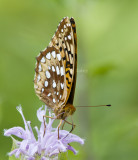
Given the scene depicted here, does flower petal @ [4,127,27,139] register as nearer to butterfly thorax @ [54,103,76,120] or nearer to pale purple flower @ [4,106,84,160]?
pale purple flower @ [4,106,84,160]

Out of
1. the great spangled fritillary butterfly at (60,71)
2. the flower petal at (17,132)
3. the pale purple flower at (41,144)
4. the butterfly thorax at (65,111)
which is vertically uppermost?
the great spangled fritillary butterfly at (60,71)

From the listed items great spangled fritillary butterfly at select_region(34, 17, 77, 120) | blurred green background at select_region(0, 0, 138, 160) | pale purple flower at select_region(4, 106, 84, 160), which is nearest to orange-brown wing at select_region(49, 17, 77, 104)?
great spangled fritillary butterfly at select_region(34, 17, 77, 120)

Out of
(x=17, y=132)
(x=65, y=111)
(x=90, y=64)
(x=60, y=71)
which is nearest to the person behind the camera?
(x=17, y=132)

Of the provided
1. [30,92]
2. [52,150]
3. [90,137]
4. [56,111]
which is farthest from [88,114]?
[30,92]

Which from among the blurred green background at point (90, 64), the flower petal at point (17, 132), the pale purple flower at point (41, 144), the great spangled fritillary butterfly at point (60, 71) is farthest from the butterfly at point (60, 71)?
the blurred green background at point (90, 64)

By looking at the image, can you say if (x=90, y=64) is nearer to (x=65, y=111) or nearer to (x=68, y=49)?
(x=68, y=49)

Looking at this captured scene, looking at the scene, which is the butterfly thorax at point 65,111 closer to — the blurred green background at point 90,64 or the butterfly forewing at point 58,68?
the butterfly forewing at point 58,68

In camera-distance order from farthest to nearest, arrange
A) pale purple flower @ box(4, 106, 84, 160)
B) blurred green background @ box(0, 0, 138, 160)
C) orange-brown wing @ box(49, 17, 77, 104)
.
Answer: blurred green background @ box(0, 0, 138, 160), orange-brown wing @ box(49, 17, 77, 104), pale purple flower @ box(4, 106, 84, 160)

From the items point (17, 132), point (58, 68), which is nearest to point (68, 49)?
point (58, 68)

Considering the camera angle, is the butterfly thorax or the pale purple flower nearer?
the pale purple flower
